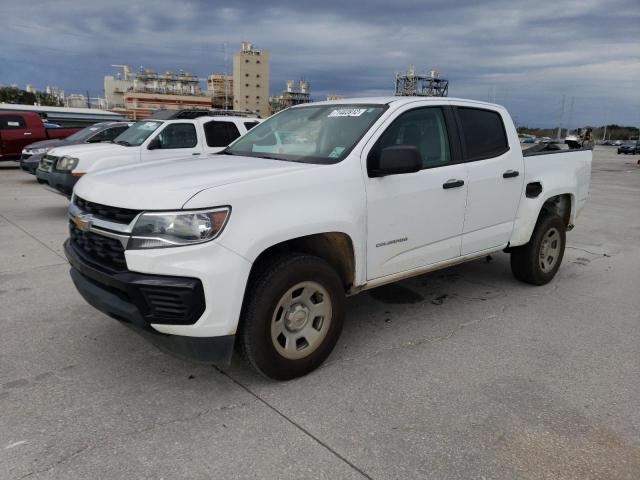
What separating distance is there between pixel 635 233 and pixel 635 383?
6.30 m

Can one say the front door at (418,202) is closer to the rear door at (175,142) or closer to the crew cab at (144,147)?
the crew cab at (144,147)

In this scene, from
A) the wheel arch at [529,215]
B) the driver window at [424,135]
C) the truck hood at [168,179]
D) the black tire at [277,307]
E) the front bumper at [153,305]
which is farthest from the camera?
the wheel arch at [529,215]

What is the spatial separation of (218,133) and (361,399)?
26.6ft

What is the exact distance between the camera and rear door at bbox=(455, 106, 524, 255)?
429 cm

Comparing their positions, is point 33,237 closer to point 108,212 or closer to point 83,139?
point 108,212

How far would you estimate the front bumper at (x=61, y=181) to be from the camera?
8461mm

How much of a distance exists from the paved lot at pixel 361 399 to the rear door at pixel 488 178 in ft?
2.41

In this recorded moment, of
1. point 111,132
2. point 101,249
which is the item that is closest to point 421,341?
point 101,249

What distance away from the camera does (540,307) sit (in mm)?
4797

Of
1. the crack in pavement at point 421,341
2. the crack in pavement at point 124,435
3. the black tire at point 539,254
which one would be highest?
the black tire at point 539,254

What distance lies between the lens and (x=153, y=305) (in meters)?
2.73

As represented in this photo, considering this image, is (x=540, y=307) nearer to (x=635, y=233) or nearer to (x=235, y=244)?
(x=235, y=244)

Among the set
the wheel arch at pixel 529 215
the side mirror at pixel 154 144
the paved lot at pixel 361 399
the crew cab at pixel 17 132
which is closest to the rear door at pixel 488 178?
the wheel arch at pixel 529 215

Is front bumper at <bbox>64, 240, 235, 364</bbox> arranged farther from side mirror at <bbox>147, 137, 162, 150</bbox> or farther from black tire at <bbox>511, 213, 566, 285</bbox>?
side mirror at <bbox>147, 137, 162, 150</bbox>
